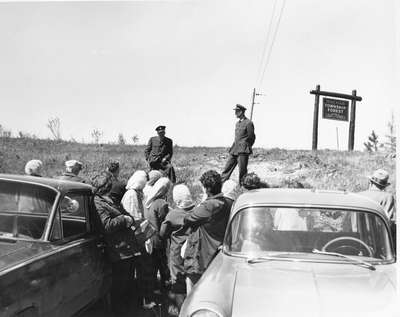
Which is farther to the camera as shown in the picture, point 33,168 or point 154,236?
point 33,168

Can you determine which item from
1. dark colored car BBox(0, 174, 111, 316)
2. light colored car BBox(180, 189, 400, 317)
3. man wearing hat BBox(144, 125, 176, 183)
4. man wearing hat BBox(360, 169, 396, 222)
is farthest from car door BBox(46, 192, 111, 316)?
man wearing hat BBox(144, 125, 176, 183)

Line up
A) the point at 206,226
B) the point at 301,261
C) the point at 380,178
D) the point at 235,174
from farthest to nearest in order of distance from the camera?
1. the point at 235,174
2. the point at 380,178
3. the point at 206,226
4. the point at 301,261

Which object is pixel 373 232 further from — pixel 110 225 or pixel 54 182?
pixel 54 182

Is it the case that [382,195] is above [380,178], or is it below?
below

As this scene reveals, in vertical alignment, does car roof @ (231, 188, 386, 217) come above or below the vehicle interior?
above

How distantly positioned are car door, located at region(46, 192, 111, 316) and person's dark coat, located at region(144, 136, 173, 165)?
4410mm

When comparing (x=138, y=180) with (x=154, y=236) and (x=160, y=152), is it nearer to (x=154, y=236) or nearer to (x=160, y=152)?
(x=154, y=236)

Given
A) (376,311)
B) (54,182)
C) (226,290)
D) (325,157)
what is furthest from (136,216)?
(325,157)

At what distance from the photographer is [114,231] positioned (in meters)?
4.42

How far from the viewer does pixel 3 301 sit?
2725 mm

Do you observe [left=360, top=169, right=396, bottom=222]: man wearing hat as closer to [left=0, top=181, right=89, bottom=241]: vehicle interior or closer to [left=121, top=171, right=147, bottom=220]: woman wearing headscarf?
[left=121, top=171, right=147, bottom=220]: woman wearing headscarf

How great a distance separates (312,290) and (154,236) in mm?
2379

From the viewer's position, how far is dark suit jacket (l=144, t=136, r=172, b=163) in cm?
881

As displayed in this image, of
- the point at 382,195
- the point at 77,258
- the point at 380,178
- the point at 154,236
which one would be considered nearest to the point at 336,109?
the point at 380,178
